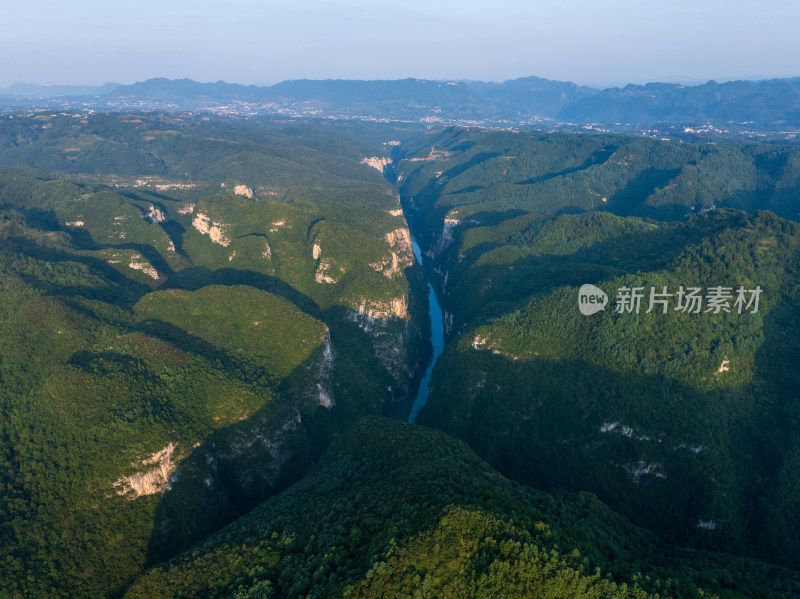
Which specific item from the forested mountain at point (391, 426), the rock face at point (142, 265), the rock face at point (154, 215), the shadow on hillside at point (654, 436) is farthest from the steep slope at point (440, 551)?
the rock face at point (154, 215)

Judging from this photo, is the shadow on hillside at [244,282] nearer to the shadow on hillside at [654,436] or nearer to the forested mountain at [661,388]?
the forested mountain at [661,388]

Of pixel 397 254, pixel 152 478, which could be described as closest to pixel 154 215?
pixel 397 254

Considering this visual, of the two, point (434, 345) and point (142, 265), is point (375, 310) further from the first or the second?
Result: point (142, 265)

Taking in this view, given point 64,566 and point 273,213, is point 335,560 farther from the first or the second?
point 273,213

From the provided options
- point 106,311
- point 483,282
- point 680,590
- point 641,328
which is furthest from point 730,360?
point 106,311
